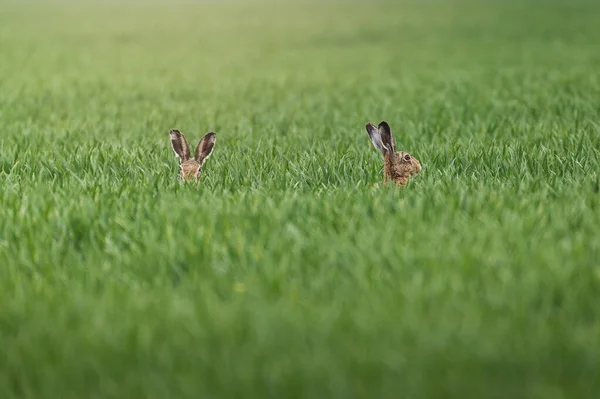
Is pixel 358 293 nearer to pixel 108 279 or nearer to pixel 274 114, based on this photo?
pixel 108 279

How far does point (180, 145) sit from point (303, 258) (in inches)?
81.8

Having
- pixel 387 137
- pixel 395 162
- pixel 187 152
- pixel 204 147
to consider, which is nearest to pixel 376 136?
pixel 387 137

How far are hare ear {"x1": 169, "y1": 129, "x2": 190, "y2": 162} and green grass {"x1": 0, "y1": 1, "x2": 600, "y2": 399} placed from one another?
19 cm

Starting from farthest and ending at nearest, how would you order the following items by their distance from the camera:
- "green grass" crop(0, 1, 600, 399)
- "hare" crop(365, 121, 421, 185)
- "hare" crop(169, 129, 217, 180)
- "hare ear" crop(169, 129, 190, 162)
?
"hare ear" crop(169, 129, 190, 162) → "hare" crop(169, 129, 217, 180) → "hare" crop(365, 121, 421, 185) → "green grass" crop(0, 1, 600, 399)

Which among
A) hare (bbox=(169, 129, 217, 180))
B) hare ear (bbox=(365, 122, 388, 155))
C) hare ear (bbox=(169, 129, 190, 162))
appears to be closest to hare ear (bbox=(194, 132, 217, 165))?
hare (bbox=(169, 129, 217, 180))

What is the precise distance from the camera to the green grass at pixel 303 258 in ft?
10.2

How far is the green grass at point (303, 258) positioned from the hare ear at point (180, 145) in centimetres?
19

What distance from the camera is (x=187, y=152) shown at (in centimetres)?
580

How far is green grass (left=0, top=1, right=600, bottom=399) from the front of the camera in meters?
3.10

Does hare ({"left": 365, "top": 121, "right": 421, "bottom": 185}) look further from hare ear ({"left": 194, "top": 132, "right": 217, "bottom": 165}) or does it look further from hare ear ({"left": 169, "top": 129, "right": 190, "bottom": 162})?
hare ear ({"left": 169, "top": 129, "right": 190, "bottom": 162})

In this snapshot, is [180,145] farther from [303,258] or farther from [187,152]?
[303,258]

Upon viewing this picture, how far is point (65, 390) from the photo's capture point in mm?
3104

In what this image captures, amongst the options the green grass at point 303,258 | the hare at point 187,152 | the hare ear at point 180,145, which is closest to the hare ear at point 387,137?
the green grass at point 303,258

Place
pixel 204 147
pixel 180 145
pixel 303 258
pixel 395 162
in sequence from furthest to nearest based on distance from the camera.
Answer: pixel 180 145 → pixel 204 147 → pixel 395 162 → pixel 303 258
